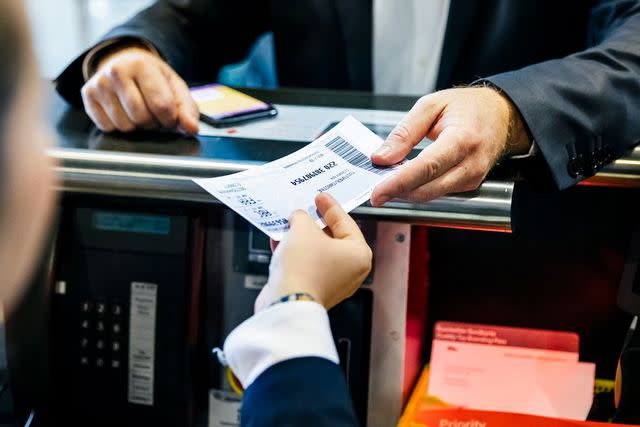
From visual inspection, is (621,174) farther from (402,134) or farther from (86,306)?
(86,306)

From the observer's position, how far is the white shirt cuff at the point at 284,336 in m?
0.70

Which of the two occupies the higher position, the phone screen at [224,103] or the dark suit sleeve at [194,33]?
the dark suit sleeve at [194,33]

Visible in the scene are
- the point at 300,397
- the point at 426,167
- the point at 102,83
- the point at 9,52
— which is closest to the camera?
the point at 9,52

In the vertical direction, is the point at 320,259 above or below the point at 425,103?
below

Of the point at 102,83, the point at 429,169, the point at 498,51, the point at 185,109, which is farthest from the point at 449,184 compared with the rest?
the point at 498,51

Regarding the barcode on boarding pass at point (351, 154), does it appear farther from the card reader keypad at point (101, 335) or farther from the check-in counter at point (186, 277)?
the card reader keypad at point (101, 335)

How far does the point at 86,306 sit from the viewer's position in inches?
37.7

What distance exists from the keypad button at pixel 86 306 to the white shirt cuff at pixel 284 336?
0.99ft

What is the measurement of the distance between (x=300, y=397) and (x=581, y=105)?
1.67 feet

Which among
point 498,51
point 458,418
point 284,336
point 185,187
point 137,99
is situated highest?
point 498,51

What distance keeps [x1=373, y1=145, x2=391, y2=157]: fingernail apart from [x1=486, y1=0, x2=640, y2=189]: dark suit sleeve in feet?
0.62

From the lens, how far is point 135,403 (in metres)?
0.97

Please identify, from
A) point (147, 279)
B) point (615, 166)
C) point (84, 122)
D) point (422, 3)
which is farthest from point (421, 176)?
point (422, 3)

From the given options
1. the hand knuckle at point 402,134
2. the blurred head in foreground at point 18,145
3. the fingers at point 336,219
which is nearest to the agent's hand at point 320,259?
the fingers at point 336,219
